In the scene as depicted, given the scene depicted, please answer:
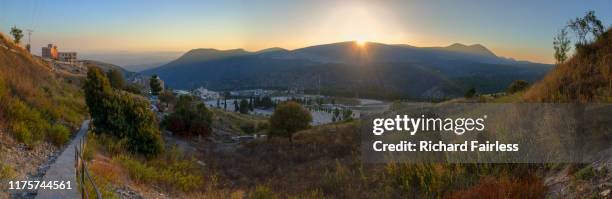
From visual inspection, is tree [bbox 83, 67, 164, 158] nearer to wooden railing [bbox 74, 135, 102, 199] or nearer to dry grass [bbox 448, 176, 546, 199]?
wooden railing [bbox 74, 135, 102, 199]

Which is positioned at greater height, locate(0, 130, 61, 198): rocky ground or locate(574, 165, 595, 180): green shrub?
locate(574, 165, 595, 180): green shrub

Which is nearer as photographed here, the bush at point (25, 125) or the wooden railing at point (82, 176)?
the wooden railing at point (82, 176)

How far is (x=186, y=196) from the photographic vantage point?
10.2 metres

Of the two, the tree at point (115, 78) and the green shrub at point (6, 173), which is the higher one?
the tree at point (115, 78)

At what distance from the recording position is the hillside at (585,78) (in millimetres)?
10570

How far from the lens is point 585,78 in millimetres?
11602

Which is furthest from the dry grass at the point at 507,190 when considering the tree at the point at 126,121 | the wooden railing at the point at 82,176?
the tree at the point at 126,121

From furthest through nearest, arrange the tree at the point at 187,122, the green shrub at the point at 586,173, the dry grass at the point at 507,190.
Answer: the tree at the point at 187,122 < the dry grass at the point at 507,190 < the green shrub at the point at 586,173

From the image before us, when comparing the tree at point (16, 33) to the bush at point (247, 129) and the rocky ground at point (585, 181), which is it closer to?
the bush at point (247, 129)

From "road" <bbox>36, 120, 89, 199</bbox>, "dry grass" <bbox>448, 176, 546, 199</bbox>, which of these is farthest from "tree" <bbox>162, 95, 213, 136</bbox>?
"dry grass" <bbox>448, 176, 546, 199</bbox>

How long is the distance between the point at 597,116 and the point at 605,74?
96.1 inches

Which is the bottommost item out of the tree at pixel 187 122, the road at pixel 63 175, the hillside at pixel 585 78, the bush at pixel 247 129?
the bush at pixel 247 129

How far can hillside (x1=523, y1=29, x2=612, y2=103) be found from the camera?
34.7ft

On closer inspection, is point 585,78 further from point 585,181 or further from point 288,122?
point 288,122
